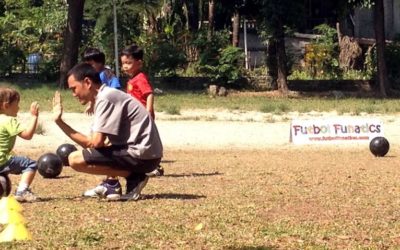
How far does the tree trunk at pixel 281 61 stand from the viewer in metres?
33.5

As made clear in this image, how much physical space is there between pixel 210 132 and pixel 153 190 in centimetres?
977

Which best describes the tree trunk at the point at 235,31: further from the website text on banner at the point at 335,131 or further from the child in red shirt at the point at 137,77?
the child in red shirt at the point at 137,77

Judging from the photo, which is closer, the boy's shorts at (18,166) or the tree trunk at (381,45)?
the boy's shorts at (18,166)

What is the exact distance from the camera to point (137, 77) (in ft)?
39.7

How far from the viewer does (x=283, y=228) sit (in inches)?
322

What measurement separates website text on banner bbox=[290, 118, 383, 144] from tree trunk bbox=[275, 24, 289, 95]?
1474cm

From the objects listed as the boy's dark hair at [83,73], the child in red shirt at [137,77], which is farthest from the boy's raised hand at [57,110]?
the child in red shirt at [137,77]

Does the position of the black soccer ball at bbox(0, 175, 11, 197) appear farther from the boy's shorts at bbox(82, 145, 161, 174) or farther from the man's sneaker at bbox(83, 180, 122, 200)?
the man's sneaker at bbox(83, 180, 122, 200)

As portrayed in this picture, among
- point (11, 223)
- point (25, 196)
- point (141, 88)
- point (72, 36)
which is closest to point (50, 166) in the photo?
point (141, 88)

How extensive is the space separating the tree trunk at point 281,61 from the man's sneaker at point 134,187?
23.6m

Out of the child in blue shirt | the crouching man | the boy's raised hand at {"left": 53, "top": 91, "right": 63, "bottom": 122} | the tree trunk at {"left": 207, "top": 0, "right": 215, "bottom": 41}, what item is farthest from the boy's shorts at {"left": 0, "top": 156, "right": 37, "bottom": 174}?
the tree trunk at {"left": 207, "top": 0, "right": 215, "bottom": 41}

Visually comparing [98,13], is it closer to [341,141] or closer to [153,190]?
[341,141]

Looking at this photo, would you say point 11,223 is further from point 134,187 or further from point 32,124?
point 134,187

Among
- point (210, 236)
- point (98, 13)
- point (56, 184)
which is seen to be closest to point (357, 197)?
point (210, 236)
